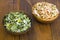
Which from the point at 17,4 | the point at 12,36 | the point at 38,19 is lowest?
the point at 12,36

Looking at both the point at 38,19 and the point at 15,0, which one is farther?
the point at 15,0

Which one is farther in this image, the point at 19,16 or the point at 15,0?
the point at 15,0

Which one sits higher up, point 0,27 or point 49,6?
point 49,6

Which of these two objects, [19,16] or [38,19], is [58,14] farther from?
[19,16]

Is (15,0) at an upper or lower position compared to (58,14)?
upper

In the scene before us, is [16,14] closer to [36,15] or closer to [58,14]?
[36,15]

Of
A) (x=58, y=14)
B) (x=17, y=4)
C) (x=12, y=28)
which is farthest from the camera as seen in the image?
(x=17, y=4)

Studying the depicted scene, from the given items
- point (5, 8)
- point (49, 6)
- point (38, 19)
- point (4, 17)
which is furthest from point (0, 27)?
point (49, 6)

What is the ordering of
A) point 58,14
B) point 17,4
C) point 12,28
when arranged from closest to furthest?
point 12,28 → point 58,14 → point 17,4

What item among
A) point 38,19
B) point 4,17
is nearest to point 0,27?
point 4,17
